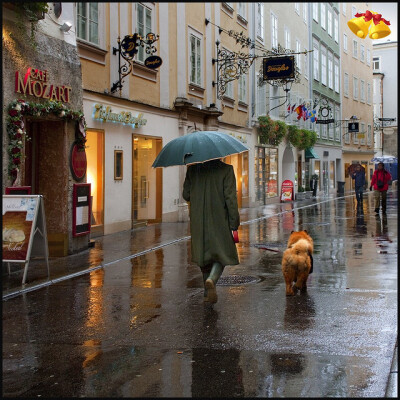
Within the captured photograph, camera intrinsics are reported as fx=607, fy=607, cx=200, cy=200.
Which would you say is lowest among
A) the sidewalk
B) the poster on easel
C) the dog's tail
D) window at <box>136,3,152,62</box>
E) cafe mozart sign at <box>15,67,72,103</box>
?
the sidewalk

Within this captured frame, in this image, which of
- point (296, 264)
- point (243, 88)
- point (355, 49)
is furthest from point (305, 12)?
point (296, 264)

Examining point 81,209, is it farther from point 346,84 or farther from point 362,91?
point 362,91

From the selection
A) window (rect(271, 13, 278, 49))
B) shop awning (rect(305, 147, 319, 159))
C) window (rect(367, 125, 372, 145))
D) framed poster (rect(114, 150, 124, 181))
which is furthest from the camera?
window (rect(367, 125, 372, 145))

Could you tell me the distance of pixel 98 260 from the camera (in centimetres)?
1080

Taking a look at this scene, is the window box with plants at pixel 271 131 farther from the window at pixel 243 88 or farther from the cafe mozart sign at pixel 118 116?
the cafe mozart sign at pixel 118 116

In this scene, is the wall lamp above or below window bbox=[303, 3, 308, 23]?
below

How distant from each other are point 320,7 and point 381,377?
40.6m

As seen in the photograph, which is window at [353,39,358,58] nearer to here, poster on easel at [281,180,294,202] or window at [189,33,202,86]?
poster on easel at [281,180,294,202]

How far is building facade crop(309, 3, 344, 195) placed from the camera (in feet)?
132

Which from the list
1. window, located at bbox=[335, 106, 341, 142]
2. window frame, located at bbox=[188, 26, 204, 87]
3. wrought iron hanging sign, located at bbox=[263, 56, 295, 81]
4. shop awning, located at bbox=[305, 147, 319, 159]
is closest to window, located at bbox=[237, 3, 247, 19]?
wrought iron hanging sign, located at bbox=[263, 56, 295, 81]

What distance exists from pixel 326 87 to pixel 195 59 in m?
24.2

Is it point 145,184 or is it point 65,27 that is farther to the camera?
point 145,184

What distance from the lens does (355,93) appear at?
51.3 meters

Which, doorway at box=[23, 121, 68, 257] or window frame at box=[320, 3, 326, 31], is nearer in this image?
doorway at box=[23, 121, 68, 257]
